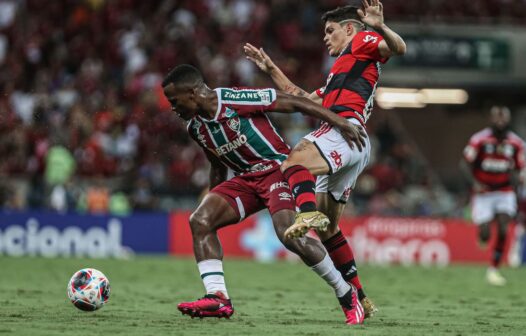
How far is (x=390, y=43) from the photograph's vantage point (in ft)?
28.8

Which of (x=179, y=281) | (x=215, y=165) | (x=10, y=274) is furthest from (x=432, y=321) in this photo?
(x=10, y=274)

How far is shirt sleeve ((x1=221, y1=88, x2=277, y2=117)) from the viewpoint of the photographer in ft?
28.1

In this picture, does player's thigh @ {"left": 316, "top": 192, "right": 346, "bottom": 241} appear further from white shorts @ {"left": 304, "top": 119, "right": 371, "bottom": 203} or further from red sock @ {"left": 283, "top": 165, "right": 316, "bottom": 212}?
red sock @ {"left": 283, "top": 165, "right": 316, "bottom": 212}

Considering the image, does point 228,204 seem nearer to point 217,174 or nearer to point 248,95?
point 217,174

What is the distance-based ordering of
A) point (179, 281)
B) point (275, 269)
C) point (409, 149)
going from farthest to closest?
point (409, 149), point (275, 269), point (179, 281)

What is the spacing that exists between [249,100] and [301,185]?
2.77ft

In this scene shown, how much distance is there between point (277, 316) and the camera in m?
9.34

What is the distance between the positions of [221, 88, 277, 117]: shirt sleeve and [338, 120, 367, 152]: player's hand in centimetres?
61

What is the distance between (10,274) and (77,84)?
9.50m

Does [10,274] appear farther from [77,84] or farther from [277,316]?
[77,84]

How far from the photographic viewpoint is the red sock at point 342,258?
30.6 feet

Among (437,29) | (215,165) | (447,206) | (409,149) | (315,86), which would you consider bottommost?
(215,165)

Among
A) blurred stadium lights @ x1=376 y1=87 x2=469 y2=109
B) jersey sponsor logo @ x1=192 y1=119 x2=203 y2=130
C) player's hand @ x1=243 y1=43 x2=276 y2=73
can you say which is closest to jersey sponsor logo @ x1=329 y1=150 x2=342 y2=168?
jersey sponsor logo @ x1=192 y1=119 x2=203 y2=130

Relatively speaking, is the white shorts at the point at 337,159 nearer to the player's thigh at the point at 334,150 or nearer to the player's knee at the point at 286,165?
the player's thigh at the point at 334,150
